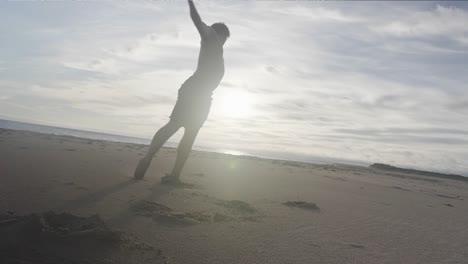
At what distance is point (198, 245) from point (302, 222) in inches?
52.1

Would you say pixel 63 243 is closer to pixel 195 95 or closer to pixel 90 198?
pixel 90 198

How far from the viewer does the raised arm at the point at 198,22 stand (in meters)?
4.27

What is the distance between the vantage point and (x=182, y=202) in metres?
3.69

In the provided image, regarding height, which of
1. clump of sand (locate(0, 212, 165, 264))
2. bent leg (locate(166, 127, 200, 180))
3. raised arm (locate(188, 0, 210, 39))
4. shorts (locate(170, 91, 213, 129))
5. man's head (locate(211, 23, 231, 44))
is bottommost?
clump of sand (locate(0, 212, 165, 264))

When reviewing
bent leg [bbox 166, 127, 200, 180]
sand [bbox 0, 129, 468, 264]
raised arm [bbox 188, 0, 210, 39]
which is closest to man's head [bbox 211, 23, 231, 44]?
raised arm [bbox 188, 0, 210, 39]

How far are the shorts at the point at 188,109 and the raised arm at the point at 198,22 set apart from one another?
78 centimetres

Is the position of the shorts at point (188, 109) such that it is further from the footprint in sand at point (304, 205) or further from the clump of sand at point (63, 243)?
the clump of sand at point (63, 243)

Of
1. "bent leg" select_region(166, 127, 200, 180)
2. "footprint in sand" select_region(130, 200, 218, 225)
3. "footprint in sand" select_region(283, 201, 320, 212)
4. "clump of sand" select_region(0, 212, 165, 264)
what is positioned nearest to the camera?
"clump of sand" select_region(0, 212, 165, 264)

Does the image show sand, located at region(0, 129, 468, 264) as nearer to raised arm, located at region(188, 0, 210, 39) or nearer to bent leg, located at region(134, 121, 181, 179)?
bent leg, located at region(134, 121, 181, 179)

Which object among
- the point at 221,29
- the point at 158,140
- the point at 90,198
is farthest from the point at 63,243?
the point at 221,29

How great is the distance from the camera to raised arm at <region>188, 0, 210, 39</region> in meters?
4.27

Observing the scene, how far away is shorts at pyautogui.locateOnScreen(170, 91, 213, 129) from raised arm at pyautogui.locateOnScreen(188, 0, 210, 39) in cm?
78

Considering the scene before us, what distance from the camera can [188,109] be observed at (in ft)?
16.1

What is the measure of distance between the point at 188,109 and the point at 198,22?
1094 millimetres
